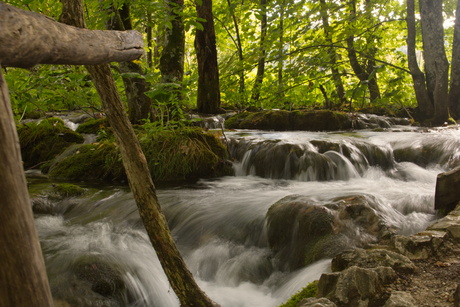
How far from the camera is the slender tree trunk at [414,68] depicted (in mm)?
7754

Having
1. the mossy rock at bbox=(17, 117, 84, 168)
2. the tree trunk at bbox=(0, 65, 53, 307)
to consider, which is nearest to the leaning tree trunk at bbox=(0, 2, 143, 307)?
the tree trunk at bbox=(0, 65, 53, 307)

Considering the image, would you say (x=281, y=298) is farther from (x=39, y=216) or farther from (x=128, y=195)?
(x=39, y=216)

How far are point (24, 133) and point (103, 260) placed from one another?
251 inches

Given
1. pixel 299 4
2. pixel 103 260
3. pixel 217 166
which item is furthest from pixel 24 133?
pixel 299 4

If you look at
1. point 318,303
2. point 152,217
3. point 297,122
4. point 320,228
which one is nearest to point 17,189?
point 152,217

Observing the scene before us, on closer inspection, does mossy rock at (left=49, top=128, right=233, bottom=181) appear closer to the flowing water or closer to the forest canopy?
the flowing water

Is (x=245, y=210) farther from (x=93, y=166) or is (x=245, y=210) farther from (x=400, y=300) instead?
(x=93, y=166)

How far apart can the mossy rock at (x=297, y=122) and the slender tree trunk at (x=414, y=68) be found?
6.71 ft

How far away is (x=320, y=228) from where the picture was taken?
9.40 ft

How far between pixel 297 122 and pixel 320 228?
6831 mm

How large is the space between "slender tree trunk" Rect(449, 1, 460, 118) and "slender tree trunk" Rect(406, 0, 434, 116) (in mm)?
521

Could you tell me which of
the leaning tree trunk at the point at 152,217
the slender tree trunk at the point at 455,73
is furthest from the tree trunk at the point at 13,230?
the slender tree trunk at the point at 455,73

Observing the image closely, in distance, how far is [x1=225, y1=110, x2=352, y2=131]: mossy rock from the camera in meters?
9.23

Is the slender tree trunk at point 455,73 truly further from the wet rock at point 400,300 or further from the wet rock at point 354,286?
the wet rock at point 400,300
